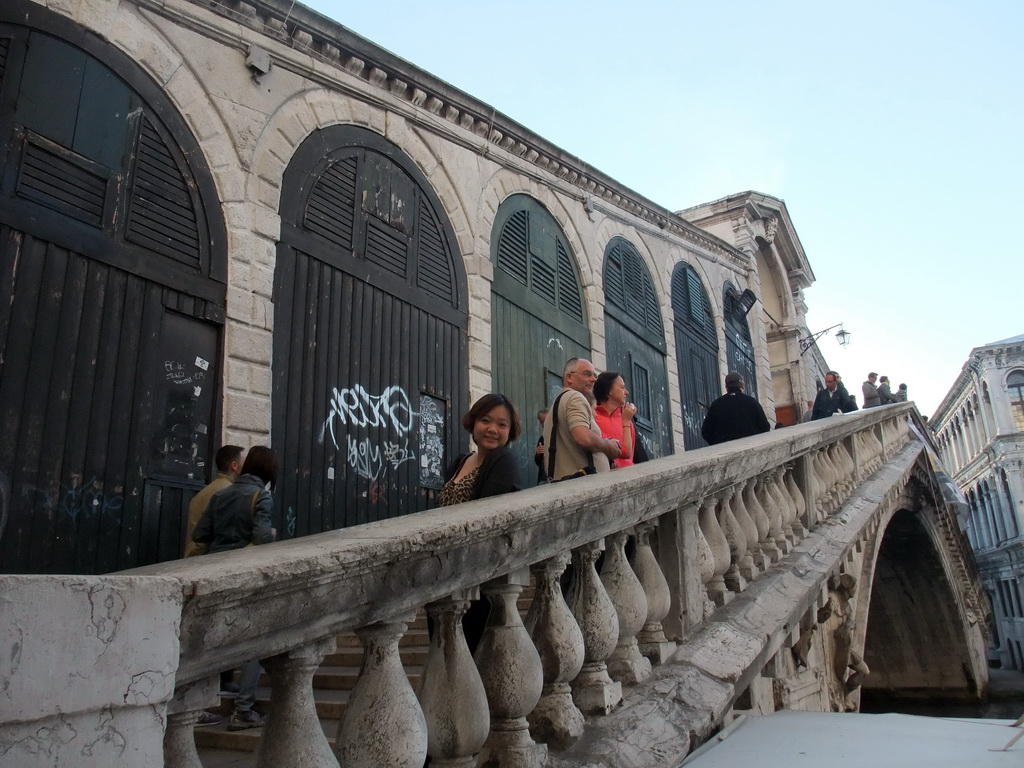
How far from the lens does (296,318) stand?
636 cm

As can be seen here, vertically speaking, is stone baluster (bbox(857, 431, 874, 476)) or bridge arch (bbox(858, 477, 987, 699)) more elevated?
stone baluster (bbox(857, 431, 874, 476))

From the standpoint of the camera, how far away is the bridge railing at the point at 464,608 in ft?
4.97

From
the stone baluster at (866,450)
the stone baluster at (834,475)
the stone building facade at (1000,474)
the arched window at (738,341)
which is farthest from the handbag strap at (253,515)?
the stone building facade at (1000,474)

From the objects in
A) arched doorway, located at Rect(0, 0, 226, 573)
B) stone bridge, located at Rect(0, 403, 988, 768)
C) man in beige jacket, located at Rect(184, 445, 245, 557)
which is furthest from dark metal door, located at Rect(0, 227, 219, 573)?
stone bridge, located at Rect(0, 403, 988, 768)

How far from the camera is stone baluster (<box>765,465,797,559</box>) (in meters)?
5.00

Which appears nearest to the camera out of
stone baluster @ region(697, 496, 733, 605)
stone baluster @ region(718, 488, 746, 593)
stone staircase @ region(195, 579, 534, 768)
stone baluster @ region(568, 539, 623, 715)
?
stone baluster @ region(568, 539, 623, 715)

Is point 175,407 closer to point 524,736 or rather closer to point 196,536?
point 196,536

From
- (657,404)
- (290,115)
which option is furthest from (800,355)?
(290,115)

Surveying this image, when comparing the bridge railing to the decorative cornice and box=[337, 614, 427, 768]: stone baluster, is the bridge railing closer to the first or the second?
box=[337, 614, 427, 768]: stone baluster

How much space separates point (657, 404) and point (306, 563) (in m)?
10.8

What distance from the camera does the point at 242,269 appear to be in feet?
19.8

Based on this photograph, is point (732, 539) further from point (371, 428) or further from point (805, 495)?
point (371, 428)

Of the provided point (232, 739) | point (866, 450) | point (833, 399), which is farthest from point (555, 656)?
point (833, 399)

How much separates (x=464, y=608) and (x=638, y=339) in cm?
1009
